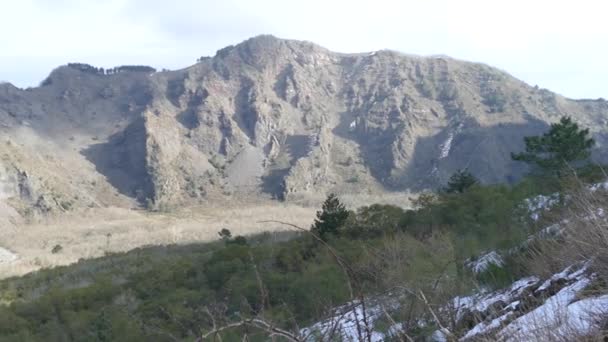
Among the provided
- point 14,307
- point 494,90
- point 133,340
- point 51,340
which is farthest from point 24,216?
point 494,90

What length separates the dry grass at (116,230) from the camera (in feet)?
227

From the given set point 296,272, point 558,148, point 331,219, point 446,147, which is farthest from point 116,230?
point 446,147

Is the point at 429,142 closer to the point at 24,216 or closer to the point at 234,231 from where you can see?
the point at 234,231

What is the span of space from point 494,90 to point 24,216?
122 metres

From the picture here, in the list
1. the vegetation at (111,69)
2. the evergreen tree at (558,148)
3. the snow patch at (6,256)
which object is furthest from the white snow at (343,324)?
the vegetation at (111,69)

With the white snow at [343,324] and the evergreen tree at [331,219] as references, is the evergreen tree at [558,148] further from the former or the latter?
the white snow at [343,324]

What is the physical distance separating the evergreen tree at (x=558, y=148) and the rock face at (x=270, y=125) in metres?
87.9

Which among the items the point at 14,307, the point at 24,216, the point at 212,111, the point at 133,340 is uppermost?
the point at 212,111

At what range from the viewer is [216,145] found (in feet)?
459

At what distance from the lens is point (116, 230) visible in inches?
3369

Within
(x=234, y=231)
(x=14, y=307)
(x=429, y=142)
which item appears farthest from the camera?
(x=429, y=142)

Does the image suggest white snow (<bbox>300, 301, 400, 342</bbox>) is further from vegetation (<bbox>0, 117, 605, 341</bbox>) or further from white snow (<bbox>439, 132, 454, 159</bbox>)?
white snow (<bbox>439, 132, 454, 159</bbox>)

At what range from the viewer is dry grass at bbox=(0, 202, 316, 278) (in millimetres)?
69125

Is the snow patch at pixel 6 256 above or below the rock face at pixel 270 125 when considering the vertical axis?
below
